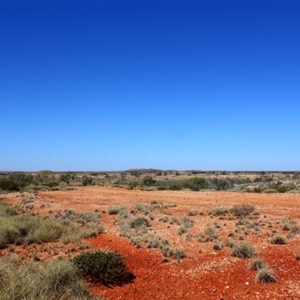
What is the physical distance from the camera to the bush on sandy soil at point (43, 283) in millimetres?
7066

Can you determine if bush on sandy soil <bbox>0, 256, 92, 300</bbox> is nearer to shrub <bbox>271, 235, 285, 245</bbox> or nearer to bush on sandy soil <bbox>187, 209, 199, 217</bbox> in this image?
shrub <bbox>271, 235, 285, 245</bbox>

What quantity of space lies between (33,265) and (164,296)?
3370 mm

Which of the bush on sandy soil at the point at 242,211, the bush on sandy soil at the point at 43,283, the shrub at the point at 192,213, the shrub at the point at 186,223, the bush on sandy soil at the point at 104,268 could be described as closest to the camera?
the bush on sandy soil at the point at 43,283

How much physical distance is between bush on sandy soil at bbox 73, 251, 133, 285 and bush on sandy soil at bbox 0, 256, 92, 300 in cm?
50

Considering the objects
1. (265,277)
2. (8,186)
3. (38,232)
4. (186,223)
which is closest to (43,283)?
(265,277)

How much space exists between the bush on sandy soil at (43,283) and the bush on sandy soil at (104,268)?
505 millimetres

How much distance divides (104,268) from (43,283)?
246 centimetres

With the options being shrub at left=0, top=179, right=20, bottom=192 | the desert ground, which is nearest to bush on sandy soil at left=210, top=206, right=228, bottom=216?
the desert ground

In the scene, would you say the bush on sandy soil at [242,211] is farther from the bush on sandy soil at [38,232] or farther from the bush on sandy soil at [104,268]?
the bush on sandy soil at [104,268]

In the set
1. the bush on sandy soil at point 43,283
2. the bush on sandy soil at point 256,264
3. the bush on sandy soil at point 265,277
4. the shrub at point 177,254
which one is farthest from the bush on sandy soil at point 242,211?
the bush on sandy soil at point 43,283

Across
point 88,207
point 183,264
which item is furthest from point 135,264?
point 88,207

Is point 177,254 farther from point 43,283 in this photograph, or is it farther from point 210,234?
point 43,283

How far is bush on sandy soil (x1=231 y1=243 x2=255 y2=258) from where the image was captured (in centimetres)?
1209

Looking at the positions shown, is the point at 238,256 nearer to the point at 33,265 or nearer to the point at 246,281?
the point at 246,281
